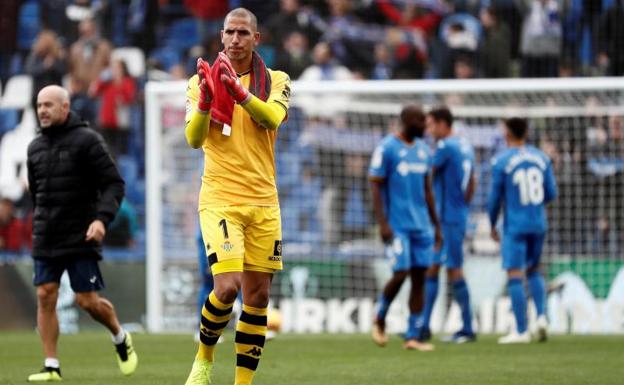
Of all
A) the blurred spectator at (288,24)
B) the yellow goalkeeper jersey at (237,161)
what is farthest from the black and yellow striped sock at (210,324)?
the blurred spectator at (288,24)

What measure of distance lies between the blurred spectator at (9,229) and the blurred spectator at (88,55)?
2494 millimetres

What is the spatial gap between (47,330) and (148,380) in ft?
2.82

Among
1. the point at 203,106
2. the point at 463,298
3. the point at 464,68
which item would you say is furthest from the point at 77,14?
the point at 203,106

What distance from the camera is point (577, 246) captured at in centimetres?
1534

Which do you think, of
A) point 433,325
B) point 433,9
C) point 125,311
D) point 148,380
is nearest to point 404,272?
point 148,380

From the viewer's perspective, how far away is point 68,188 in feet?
28.0

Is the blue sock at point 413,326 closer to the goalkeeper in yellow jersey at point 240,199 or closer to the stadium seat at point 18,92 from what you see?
the goalkeeper in yellow jersey at point 240,199

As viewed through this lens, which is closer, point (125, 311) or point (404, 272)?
point (404, 272)

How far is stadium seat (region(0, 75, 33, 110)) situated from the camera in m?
19.0

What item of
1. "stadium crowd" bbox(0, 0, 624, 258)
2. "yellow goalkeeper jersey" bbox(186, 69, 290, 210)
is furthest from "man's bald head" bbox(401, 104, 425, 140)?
"stadium crowd" bbox(0, 0, 624, 258)

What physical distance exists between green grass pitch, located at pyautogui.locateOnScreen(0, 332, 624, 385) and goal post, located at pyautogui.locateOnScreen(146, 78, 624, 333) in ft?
7.09

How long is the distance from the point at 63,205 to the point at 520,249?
5233 millimetres

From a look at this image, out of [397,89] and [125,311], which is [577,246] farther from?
[125,311]

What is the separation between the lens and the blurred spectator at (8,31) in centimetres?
1953
